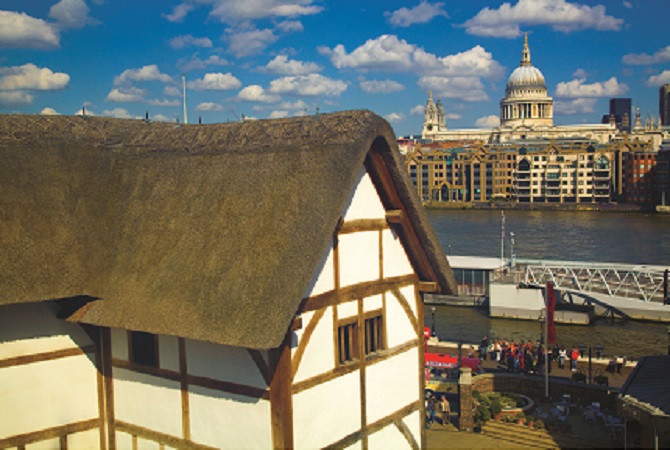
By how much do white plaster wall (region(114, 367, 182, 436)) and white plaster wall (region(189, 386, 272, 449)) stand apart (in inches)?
14.8

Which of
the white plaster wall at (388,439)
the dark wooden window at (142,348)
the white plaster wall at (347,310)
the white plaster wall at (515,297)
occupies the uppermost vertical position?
the white plaster wall at (347,310)

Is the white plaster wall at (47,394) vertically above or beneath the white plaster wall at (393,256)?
beneath

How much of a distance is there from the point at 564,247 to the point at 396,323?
225 ft

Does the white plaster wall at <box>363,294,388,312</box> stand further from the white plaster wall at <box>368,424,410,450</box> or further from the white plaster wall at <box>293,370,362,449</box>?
the white plaster wall at <box>368,424,410,450</box>

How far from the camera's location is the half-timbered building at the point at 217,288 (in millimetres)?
10023

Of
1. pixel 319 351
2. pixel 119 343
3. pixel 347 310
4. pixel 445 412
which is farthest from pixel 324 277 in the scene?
pixel 445 412

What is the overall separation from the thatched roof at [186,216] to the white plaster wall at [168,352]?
0.71 metres

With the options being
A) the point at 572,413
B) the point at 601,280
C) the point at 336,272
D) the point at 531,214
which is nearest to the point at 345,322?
the point at 336,272

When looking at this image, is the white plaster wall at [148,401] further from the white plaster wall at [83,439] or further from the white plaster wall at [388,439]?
the white plaster wall at [388,439]

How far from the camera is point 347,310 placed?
11.1 meters

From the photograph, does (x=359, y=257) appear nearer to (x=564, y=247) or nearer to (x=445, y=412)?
(x=445, y=412)

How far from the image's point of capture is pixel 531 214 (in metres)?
126

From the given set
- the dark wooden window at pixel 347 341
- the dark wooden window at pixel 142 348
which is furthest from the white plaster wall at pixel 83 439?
the dark wooden window at pixel 347 341

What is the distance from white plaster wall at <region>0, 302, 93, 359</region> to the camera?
11.5 m
